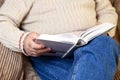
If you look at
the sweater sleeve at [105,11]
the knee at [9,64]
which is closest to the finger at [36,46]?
the knee at [9,64]

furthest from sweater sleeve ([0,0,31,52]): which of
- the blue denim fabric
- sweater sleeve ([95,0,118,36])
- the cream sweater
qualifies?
sweater sleeve ([95,0,118,36])

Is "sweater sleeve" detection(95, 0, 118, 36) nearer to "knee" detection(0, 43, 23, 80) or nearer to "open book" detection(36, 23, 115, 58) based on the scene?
"open book" detection(36, 23, 115, 58)

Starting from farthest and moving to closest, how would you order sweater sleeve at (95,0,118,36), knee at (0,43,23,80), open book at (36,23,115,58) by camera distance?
sweater sleeve at (95,0,118,36), knee at (0,43,23,80), open book at (36,23,115,58)

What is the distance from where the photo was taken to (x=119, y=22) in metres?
1.44

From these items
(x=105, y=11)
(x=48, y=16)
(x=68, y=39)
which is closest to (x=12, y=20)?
(x=48, y=16)

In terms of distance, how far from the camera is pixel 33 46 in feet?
3.19

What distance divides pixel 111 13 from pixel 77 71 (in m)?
0.55

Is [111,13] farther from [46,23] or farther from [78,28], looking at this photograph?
[46,23]

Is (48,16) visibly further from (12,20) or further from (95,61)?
(95,61)

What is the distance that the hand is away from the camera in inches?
38.0

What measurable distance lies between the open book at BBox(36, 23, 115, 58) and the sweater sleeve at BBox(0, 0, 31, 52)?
0.43 ft

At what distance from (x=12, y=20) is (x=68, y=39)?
1.02 ft

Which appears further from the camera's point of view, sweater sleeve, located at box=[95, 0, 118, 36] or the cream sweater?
sweater sleeve, located at box=[95, 0, 118, 36]

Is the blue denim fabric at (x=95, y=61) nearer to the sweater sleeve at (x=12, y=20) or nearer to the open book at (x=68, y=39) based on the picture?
the open book at (x=68, y=39)
